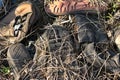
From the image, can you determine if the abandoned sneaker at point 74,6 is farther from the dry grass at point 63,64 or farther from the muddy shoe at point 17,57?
the muddy shoe at point 17,57

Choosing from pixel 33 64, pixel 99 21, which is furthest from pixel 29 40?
pixel 99 21

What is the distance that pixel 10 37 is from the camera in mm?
2709

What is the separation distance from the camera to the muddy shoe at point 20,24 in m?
2.66

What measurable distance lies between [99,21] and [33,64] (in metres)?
0.61

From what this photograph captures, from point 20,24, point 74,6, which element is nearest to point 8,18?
point 20,24

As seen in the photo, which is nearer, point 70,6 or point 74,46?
point 74,46

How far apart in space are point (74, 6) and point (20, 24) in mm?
406

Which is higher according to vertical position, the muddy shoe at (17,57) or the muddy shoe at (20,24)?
the muddy shoe at (20,24)

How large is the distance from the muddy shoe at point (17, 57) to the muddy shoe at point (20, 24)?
155 millimetres

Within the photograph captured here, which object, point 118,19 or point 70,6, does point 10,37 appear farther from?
point 118,19

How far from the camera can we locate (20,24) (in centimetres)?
271

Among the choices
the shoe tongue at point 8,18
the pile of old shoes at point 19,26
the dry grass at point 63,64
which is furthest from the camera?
the shoe tongue at point 8,18

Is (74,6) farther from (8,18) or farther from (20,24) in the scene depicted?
(8,18)

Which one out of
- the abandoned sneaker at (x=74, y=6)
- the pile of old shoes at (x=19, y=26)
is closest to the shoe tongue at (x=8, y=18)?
the pile of old shoes at (x=19, y=26)
